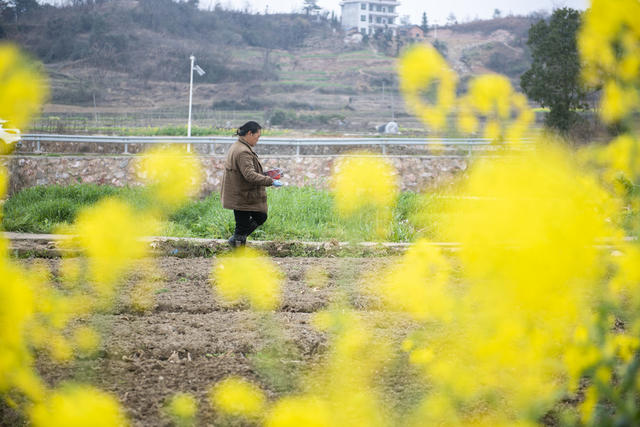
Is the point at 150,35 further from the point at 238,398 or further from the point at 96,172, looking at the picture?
the point at 238,398

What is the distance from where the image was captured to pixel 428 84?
1.36 meters

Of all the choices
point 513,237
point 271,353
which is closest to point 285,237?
point 271,353

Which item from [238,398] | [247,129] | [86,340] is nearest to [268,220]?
[247,129]

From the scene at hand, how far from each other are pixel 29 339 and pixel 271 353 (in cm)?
124

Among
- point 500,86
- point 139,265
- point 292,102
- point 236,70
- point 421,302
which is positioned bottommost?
point 139,265

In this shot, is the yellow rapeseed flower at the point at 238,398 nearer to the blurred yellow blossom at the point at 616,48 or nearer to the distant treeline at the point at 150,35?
the blurred yellow blossom at the point at 616,48

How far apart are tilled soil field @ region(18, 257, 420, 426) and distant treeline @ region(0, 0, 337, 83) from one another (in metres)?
59.6

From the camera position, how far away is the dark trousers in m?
5.48

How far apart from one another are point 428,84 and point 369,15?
100 metres

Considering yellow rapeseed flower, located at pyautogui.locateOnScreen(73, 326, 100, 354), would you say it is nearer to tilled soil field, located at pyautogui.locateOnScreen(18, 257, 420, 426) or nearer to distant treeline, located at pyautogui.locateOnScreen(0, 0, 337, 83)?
tilled soil field, located at pyautogui.locateOnScreen(18, 257, 420, 426)

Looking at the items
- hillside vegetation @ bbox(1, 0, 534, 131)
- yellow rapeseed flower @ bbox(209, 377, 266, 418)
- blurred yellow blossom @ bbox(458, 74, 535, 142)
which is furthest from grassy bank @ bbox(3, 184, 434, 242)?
hillside vegetation @ bbox(1, 0, 534, 131)

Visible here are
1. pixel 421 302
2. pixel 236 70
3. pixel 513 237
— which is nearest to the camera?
pixel 513 237

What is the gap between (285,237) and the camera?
21.3 feet

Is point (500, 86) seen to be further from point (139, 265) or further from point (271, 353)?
point (139, 265)
